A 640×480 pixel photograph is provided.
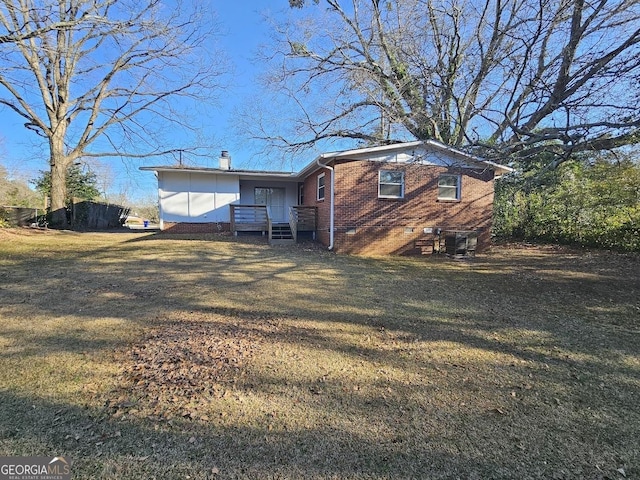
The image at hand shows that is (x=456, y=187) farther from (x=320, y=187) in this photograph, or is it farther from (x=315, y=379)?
(x=315, y=379)

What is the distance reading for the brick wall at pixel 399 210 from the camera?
1110 cm

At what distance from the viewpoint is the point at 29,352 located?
10.8ft

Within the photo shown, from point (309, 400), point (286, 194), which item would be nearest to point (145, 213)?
point (286, 194)

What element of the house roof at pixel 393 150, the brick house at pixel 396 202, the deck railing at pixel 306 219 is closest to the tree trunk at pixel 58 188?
the brick house at pixel 396 202

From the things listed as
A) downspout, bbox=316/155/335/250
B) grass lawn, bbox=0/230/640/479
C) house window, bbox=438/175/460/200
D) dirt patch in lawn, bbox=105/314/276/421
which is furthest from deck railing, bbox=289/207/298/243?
dirt patch in lawn, bbox=105/314/276/421

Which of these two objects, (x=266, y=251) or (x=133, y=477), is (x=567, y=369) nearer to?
(x=133, y=477)

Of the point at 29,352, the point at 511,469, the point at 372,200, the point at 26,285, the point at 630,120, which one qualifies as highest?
the point at 630,120

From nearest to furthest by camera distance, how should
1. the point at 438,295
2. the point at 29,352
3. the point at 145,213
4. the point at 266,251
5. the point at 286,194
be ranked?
the point at 29,352 < the point at 438,295 < the point at 266,251 < the point at 286,194 < the point at 145,213

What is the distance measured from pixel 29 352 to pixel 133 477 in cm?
238

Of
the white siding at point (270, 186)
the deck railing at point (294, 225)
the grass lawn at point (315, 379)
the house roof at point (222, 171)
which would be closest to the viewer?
the grass lawn at point (315, 379)

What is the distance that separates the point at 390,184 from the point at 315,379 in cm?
951

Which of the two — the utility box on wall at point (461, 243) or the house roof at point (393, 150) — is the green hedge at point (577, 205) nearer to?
the house roof at point (393, 150)

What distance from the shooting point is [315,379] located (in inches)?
118

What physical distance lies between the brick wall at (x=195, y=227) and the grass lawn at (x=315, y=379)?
30.3 feet
